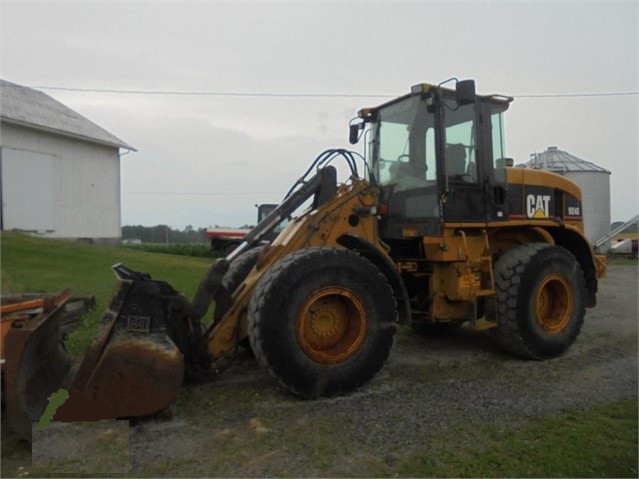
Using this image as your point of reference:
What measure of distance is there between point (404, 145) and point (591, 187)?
2021cm

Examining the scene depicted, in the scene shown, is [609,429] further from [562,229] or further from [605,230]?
[605,230]

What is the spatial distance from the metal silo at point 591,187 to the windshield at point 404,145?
59.0 ft

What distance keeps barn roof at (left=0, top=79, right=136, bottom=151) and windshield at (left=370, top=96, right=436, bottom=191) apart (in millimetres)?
13717

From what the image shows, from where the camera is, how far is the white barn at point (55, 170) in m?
16.5

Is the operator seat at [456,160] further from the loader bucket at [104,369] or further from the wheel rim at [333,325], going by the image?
the loader bucket at [104,369]

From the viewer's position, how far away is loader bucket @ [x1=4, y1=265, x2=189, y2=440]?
3645mm

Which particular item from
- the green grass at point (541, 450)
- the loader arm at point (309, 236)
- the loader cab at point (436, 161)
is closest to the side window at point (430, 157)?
the loader cab at point (436, 161)

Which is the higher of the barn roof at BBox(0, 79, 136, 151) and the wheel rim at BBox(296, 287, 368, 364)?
the barn roof at BBox(0, 79, 136, 151)

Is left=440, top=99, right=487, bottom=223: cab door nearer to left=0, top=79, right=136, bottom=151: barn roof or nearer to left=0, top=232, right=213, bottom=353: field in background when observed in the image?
left=0, top=232, right=213, bottom=353: field in background

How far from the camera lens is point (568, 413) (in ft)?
14.4

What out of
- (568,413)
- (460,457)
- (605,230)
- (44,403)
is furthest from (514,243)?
(605,230)

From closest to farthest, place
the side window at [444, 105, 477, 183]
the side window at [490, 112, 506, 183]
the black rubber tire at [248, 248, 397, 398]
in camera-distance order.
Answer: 1. the black rubber tire at [248, 248, 397, 398]
2. the side window at [444, 105, 477, 183]
3. the side window at [490, 112, 506, 183]

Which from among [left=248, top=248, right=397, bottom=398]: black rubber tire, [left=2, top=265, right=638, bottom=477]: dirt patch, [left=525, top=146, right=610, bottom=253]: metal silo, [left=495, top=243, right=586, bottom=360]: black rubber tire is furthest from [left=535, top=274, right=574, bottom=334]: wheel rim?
[left=525, top=146, right=610, bottom=253]: metal silo

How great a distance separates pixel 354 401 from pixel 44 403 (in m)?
2.29
